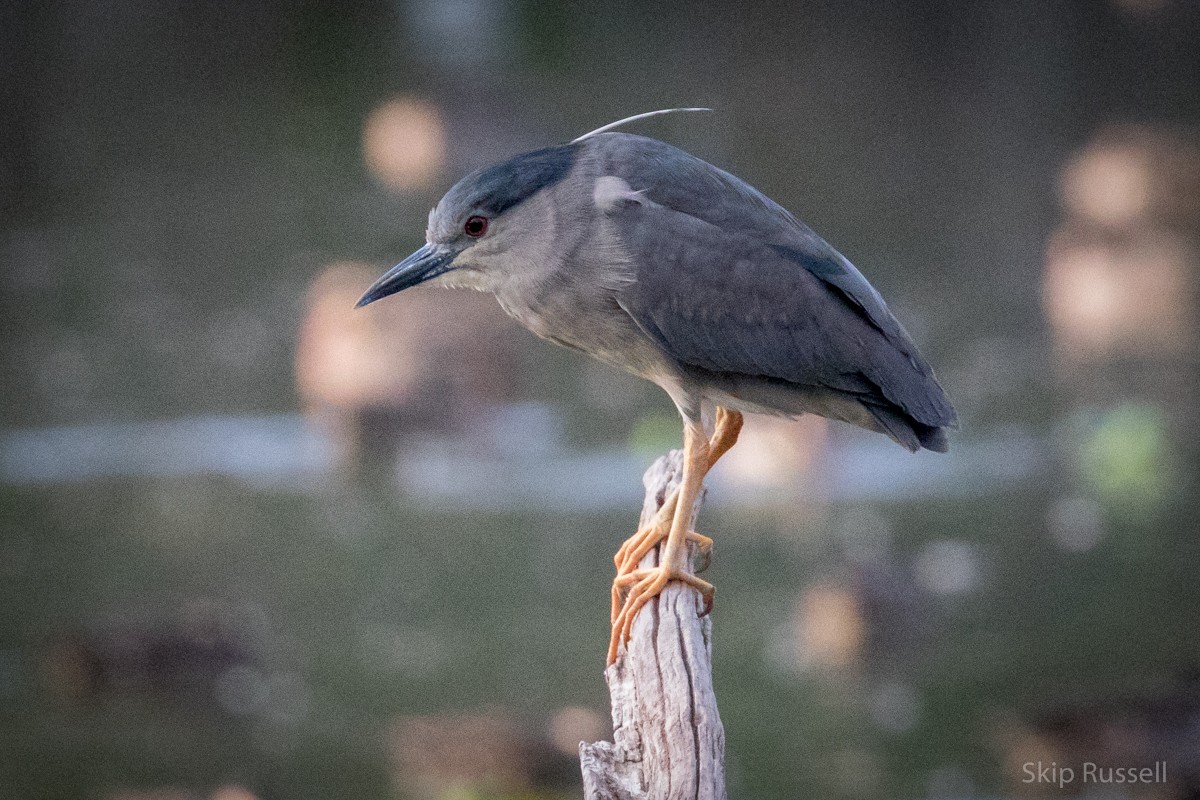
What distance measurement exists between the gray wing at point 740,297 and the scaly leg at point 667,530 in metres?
0.23

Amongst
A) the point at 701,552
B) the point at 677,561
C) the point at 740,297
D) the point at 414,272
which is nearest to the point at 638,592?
the point at 677,561

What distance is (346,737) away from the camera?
3.46 meters

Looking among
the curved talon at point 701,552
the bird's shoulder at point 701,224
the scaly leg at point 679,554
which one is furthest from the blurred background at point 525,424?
the bird's shoulder at point 701,224

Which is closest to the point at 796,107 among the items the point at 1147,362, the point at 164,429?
the point at 1147,362

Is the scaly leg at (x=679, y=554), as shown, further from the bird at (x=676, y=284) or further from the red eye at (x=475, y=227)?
the red eye at (x=475, y=227)

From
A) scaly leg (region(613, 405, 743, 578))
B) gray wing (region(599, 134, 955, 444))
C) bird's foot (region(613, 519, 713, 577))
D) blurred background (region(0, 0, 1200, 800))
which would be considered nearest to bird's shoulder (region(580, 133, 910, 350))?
gray wing (region(599, 134, 955, 444))

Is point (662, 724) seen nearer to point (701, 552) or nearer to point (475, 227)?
point (701, 552)

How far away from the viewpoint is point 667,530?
2121 mm

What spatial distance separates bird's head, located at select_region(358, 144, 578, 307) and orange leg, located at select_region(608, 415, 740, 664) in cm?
36

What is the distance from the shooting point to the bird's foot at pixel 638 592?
1970mm

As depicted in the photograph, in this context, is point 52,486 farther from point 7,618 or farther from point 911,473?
point 911,473

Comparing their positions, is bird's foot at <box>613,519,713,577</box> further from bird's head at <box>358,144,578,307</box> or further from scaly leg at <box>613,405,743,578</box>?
bird's head at <box>358,144,578,307</box>

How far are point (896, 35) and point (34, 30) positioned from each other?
3.14 m

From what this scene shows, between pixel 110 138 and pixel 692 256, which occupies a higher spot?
pixel 110 138
